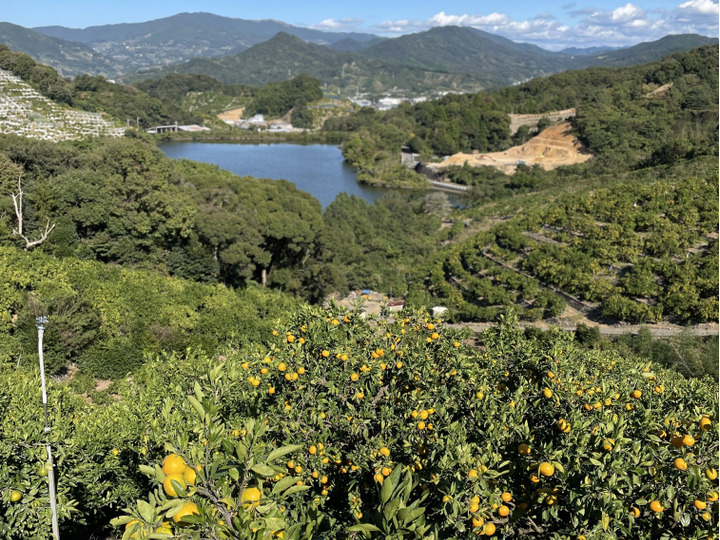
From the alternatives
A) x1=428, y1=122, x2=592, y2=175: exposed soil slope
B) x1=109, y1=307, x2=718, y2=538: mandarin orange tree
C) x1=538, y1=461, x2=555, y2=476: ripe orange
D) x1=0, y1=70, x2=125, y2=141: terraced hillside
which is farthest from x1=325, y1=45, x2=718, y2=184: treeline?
x1=538, y1=461, x2=555, y2=476: ripe orange

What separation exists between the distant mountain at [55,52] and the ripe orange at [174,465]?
645 feet

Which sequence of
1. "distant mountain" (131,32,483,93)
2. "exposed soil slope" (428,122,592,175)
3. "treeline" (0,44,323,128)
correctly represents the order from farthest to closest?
"distant mountain" (131,32,483,93)
"exposed soil slope" (428,122,592,175)
"treeline" (0,44,323,128)

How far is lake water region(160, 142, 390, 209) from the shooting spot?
1524 inches

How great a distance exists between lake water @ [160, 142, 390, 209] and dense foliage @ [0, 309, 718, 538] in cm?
2810

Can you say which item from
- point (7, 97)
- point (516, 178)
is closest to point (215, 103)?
point (7, 97)

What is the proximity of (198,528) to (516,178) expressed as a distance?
36.0 meters

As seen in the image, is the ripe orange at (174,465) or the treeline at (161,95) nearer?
the ripe orange at (174,465)

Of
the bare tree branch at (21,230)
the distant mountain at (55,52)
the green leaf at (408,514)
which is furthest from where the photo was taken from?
the distant mountain at (55,52)

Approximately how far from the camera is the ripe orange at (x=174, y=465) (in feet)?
6.25

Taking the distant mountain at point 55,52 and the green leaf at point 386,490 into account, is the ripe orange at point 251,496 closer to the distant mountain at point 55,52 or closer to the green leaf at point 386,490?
the green leaf at point 386,490

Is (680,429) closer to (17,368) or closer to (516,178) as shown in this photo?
(17,368)

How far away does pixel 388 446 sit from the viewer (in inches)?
126

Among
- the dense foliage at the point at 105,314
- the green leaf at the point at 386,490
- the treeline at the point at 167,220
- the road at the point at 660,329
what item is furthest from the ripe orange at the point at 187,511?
the treeline at the point at 167,220

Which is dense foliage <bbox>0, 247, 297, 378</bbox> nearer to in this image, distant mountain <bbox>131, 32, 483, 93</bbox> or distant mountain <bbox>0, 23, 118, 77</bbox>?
distant mountain <bbox>131, 32, 483, 93</bbox>
